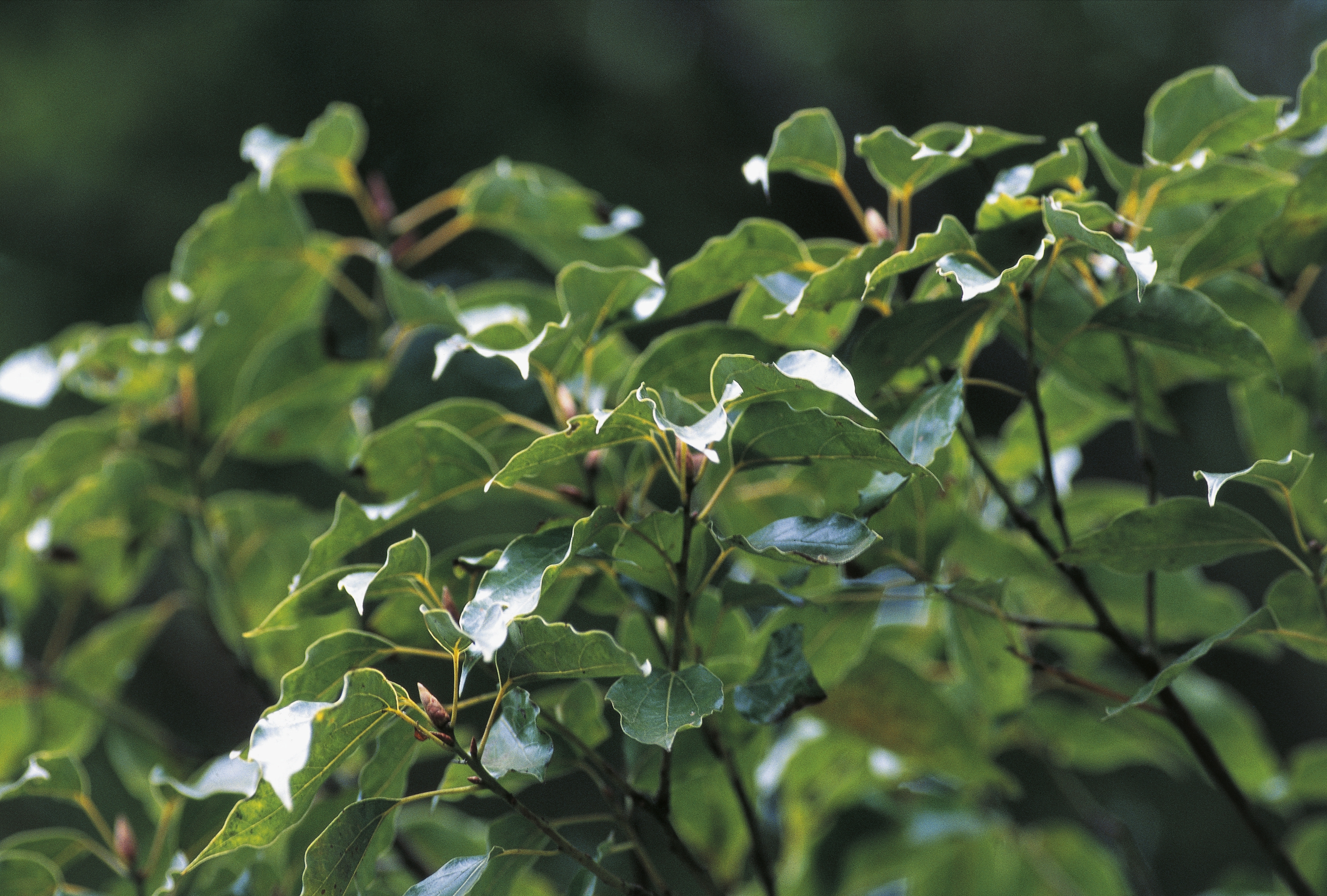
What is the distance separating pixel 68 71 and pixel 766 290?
2.94m

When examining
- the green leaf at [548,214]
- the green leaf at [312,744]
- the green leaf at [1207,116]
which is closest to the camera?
the green leaf at [312,744]

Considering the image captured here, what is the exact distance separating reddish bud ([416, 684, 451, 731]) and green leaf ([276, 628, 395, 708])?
42 millimetres

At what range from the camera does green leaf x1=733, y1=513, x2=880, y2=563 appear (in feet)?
1.79

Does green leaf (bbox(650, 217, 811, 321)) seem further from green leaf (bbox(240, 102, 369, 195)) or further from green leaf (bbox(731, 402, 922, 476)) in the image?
green leaf (bbox(240, 102, 369, 195))

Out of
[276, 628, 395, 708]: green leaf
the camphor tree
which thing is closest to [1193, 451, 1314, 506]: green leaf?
the camphor tree

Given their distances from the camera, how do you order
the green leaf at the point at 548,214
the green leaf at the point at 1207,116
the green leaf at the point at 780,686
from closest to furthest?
the green leaf at the point at 780,686 < the green leaf at the point at 1207,116 < the green leaf at the point at 548,214

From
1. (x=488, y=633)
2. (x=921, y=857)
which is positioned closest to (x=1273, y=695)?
(x=921, y=857)

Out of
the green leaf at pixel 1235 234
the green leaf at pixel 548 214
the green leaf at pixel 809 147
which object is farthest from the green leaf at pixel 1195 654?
the green leaf at pixel 548 214

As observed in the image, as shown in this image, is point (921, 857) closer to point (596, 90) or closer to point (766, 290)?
point (766, 290)

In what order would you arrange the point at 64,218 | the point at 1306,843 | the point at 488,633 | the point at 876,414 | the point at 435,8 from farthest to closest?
the point at 435,8 < the point at 64,218 < the point at 1306,843 < the point at 876,414 < the point at 488,633

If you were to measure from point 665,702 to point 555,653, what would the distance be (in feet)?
0.20

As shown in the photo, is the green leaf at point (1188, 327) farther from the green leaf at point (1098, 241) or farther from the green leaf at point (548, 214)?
the green leaf at point (548, 214)

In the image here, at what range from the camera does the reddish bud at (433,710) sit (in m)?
0.56

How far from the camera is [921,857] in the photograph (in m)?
1.09
